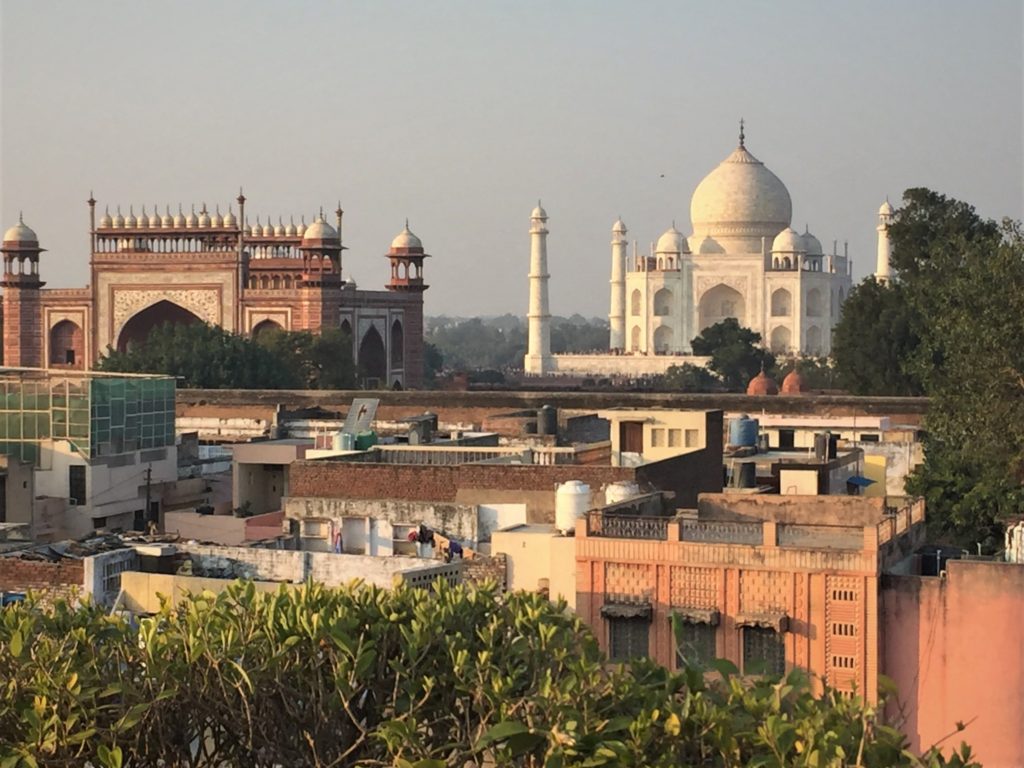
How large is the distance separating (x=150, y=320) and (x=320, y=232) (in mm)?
5062

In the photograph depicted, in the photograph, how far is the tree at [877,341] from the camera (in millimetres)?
36438

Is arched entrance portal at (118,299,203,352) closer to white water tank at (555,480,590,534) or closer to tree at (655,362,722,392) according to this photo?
tree at (655,362,722,392)

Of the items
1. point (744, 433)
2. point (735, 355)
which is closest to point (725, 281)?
point (735, 355)

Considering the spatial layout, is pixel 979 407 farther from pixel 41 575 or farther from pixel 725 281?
pixel 725 281

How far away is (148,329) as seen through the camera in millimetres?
47000

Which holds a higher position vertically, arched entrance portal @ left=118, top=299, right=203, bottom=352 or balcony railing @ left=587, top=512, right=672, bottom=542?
arched entrance portal @ left=118, top=299, right=203, bottom=352

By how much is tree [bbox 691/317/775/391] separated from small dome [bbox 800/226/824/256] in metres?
7.54

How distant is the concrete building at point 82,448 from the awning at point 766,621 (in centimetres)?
896

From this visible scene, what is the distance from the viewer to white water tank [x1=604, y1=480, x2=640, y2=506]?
1420 centimetres

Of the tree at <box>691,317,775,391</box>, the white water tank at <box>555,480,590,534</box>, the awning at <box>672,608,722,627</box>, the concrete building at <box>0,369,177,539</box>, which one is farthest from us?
the tree at <box>691,317,775,391</box>

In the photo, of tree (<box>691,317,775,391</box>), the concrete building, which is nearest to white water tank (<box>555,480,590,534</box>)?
the concrete building

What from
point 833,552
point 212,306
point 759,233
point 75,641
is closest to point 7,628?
point 75,641

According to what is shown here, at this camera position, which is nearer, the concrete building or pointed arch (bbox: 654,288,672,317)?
the concrete building

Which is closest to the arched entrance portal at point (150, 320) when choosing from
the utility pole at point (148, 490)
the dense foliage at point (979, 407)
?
the dense foliage at point (979, 407)
